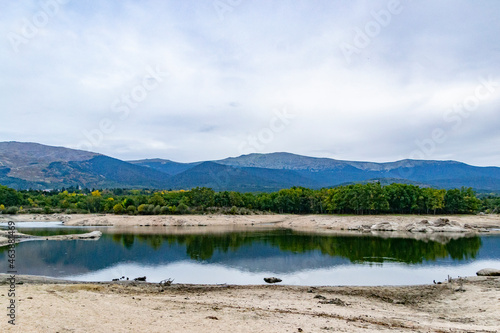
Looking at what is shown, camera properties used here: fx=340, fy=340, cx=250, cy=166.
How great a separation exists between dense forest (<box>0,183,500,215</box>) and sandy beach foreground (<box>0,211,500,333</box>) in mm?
64113

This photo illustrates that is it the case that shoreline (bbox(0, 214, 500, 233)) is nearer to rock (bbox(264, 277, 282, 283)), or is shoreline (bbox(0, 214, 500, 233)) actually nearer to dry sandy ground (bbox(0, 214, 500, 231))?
dry sandy ground (bbox(0, 214, 500, 231))

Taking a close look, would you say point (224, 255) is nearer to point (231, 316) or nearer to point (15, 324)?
point (231, 316)

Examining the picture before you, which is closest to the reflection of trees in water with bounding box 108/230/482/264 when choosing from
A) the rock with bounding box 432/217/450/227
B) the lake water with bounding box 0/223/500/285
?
the lake water with bounding box 0/223/500/285

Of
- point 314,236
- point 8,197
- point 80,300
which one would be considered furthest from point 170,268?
point 8,197

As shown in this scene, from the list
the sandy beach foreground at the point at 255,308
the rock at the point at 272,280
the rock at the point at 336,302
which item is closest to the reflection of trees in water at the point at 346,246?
the rock at the point at 272,280

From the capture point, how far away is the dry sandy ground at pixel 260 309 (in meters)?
12.3

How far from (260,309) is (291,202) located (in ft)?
278

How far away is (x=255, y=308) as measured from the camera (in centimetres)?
1578

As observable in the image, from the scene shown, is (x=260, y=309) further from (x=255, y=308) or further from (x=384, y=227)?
(x=384, y=227)

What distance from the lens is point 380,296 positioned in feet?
66.7

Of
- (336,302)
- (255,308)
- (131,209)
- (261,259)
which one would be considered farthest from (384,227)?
(131,209)

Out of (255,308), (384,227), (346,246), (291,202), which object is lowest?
(346,246)

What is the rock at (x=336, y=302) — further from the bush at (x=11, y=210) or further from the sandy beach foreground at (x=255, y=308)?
the bush at (x=11, y=210)

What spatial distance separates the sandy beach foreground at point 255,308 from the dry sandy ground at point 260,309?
0.10 ft
